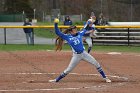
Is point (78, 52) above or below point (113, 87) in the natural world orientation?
above

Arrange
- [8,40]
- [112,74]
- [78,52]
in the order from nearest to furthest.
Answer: [78,52] → [112,74] → [8,40]

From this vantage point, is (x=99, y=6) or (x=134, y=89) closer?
(x=134, y=89)

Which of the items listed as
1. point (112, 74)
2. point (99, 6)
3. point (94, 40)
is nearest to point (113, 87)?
point (112, 74)

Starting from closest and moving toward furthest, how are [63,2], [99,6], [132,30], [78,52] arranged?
[78,52] → [132,30] → [99,6] → [63,2]

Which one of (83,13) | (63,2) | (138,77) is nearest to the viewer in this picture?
(138,77)

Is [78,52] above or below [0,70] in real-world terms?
above

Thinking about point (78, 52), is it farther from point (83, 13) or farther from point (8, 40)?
point (83, 13)

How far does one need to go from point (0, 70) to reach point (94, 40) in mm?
14265

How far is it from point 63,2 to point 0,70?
5969 cm

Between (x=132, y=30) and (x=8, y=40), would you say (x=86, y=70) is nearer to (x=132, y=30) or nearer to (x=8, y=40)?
(x=132, y=30)

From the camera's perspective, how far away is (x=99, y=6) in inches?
2490

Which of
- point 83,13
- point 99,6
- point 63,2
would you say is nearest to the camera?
point 99,6

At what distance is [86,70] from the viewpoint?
17125 mm

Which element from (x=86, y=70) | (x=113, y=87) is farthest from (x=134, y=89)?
(x=86, y=70)
